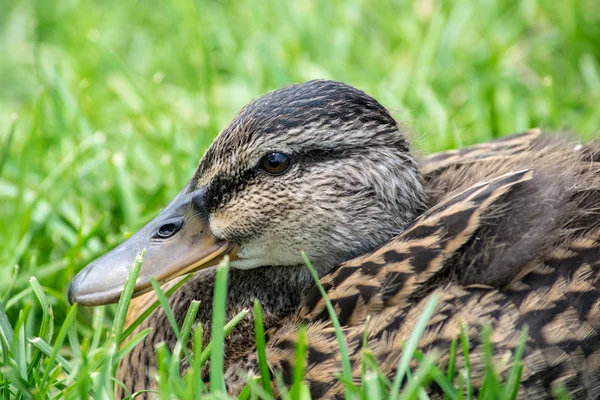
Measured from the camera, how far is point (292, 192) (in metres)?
3.04

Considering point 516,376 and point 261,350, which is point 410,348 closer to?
point 516,376

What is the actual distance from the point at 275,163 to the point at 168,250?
18.2 inches

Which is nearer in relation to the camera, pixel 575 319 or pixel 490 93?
pixel 575 319

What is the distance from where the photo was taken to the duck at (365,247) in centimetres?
275

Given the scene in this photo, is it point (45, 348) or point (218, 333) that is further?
point (45, 348)

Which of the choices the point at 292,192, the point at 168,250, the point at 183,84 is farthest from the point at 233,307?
the point at 183,84

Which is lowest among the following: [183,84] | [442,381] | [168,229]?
[442,381]

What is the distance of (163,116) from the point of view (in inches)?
195

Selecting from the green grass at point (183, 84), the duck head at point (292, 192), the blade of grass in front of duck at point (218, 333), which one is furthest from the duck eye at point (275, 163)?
the blade of grass in front of duck at point (218, 333)

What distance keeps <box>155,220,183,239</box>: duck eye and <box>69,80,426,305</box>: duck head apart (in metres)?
0.02

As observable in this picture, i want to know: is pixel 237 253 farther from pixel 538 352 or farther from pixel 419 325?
pixel 538 352

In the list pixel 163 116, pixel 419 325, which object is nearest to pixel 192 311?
pixel 419 325

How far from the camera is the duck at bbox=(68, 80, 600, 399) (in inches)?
108

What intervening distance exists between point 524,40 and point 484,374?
334 cm
